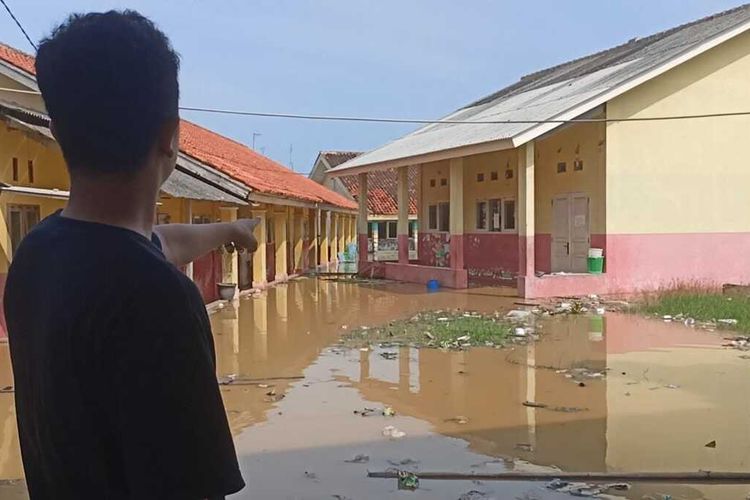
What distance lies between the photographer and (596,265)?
1636 centimetres

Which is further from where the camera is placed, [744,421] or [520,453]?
[744,421]

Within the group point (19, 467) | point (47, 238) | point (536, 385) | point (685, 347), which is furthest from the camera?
point (685, 347)

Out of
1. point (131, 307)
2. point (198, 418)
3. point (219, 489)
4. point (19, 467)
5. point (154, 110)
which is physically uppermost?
point (154, 110)

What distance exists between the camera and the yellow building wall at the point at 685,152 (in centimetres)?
1628

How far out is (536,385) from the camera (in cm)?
800

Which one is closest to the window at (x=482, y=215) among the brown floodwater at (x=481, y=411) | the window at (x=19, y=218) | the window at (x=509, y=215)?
the window at (x=509, y=215)

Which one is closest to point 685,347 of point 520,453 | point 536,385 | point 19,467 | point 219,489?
point 536,385

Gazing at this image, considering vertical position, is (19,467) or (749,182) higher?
(749,182)

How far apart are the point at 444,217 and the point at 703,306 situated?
11.2 m

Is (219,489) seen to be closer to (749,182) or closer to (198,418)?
(198,418)

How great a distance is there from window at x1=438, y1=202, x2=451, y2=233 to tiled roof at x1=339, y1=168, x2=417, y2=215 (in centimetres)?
1104

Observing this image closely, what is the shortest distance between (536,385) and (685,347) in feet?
10.8

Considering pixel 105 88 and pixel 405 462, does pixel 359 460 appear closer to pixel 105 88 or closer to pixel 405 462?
pixel 405 462

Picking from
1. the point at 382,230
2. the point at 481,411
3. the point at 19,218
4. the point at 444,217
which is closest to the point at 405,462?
the point at 481,411
